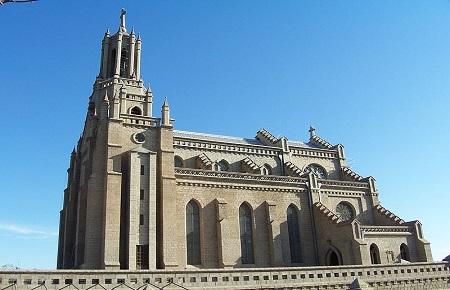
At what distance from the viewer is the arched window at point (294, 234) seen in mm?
38594

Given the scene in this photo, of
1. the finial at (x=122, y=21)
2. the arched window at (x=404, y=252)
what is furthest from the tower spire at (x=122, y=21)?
the arched window at (x=404, y=252)

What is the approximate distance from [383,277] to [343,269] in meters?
3.56

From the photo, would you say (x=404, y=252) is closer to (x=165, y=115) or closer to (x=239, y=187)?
(x=239, y=187)

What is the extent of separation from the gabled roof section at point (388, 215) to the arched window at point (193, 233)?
1986 cm

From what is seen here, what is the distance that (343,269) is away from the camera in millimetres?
29094

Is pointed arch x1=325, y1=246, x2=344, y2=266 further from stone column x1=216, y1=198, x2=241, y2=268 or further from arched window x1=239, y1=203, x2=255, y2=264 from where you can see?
stone column x1=216, y1=198, x2=241, y2=268

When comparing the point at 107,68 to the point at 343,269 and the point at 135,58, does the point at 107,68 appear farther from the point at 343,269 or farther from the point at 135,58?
the point at 343,269

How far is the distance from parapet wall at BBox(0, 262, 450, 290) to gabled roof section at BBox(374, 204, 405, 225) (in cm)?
807

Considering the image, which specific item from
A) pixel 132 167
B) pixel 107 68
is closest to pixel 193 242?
pixel 132 167

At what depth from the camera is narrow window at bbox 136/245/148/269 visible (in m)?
30.7

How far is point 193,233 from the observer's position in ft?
115

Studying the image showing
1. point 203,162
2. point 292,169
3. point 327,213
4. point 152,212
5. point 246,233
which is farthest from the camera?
point 292,169

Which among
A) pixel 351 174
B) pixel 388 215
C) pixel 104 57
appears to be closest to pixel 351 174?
pixel 351 174

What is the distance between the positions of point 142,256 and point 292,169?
19.6m
